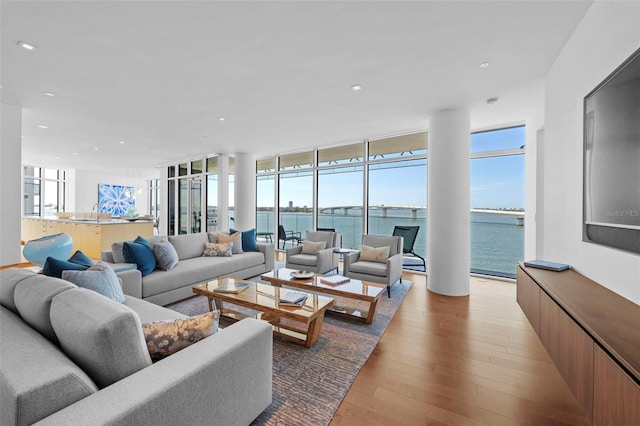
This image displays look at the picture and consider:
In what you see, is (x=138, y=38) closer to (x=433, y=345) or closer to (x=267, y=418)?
(x=267, y=418)

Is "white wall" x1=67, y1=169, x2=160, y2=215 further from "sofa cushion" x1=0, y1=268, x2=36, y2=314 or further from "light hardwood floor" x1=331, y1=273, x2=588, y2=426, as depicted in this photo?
"light hardwood floor" x1=331, y1=273, x2=588, y2=426

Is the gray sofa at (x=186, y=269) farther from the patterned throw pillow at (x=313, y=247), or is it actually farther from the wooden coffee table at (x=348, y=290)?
the wooden coffee table at (x=348, y=290)

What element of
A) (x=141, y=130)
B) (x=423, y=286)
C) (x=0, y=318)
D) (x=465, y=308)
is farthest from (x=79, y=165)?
(x=465, y=308)

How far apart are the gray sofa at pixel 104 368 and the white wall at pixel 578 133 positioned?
2256 mm

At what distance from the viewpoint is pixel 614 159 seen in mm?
1681

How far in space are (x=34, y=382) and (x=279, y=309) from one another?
165 centimetres

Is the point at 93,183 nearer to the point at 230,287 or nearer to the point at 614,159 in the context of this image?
the point at 230,287

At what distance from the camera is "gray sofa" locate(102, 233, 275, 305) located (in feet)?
10.2

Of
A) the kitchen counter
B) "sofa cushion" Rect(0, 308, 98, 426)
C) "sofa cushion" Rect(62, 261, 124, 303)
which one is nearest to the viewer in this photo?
"sofa cushion" Rect(0, 308, 98, 426)

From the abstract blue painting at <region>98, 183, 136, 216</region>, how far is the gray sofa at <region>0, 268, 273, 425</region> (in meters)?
12.5

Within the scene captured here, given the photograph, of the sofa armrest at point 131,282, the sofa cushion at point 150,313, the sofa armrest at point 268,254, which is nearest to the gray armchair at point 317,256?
the sofa armrest at point 268,254

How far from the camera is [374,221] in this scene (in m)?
6.01

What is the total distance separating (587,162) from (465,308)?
215cm

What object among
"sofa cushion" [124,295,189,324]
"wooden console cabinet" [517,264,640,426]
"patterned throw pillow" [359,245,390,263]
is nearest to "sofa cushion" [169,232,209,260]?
"sofa cushion" [124,295,189,324]
